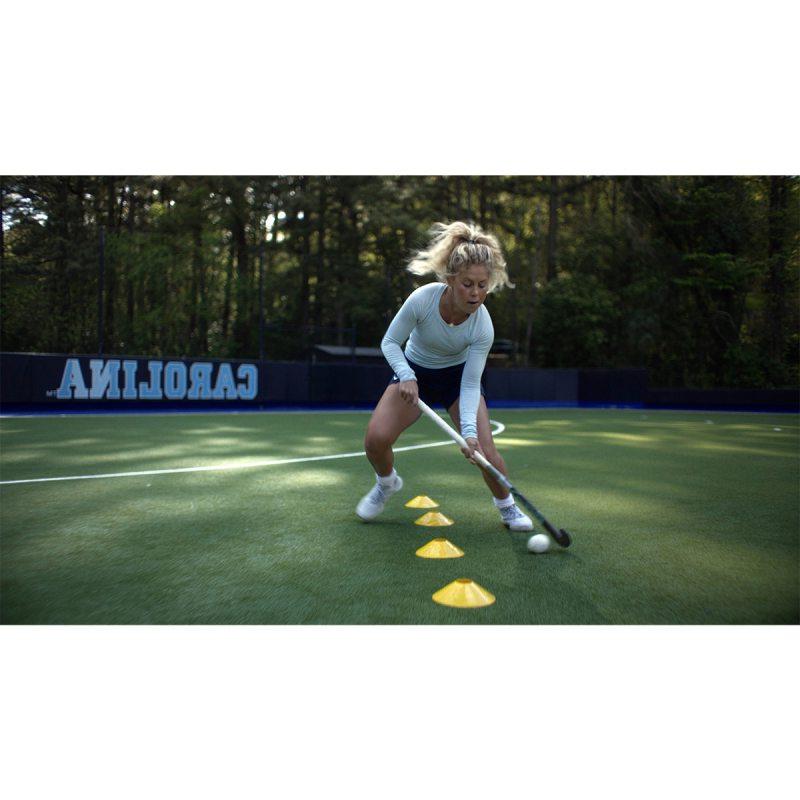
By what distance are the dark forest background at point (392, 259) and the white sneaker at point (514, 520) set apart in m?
18.5

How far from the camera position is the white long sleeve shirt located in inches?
174

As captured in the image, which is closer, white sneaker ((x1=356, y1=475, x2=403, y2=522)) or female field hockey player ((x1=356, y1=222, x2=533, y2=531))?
female field hockey player ((x1=356, y1=222, x2=533, y2=531))

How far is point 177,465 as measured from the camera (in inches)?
285

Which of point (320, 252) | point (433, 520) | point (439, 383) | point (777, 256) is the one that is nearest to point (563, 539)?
point (433, 520)

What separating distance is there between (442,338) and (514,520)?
125 cm

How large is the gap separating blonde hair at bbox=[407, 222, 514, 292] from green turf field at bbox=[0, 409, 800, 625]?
63.6 inches

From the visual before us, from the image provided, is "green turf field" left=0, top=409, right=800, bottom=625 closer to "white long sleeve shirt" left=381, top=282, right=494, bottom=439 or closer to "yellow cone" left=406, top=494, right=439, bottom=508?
"yellow cone" left=406, top=494, right=439, bottom=508

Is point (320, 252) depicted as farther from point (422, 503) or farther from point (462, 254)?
point (462, 254)

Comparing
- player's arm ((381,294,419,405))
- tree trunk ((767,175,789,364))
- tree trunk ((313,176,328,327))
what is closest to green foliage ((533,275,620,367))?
tree trunk ((767,175,789,364))

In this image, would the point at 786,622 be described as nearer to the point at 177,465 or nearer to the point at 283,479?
the point at 283,479

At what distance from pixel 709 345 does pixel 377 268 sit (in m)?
14.5

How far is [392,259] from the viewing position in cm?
3256

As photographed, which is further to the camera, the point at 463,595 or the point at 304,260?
the point at 304,260

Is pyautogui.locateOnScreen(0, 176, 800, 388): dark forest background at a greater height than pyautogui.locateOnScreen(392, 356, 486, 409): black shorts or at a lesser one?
greater
